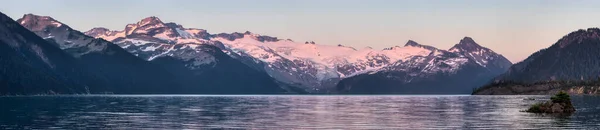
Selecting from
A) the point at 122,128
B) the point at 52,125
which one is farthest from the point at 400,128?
the point at 52,125

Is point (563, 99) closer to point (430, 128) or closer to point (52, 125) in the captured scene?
point (430, 128)

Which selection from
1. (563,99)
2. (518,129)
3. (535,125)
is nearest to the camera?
(518,129)

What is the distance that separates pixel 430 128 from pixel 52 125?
184ft

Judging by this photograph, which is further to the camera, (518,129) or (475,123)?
(475,123)

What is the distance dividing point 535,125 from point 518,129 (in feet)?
34.7

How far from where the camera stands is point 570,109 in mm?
178250

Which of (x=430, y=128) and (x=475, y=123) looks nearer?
(x=430, y=128)

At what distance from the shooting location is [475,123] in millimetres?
133750

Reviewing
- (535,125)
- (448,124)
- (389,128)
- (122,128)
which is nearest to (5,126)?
(122,128)

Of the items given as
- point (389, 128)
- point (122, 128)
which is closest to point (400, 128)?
point (389, 128)

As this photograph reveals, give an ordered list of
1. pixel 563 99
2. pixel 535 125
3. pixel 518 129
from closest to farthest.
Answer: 1. pixel 518 129
2. pixel 535 125
3. pixel 563 99

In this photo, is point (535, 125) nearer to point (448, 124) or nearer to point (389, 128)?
point (448, 124)

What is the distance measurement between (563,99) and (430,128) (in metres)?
68.2

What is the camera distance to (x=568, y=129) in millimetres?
117438
